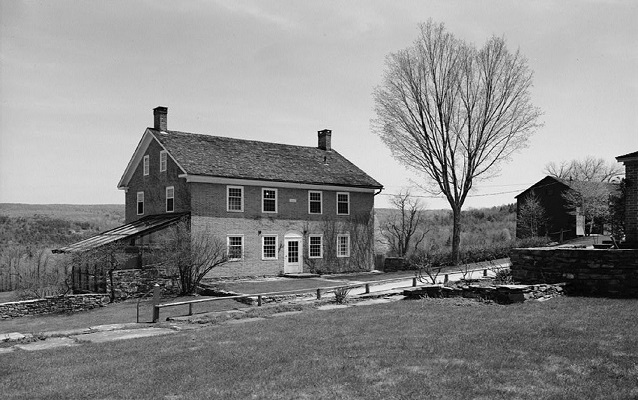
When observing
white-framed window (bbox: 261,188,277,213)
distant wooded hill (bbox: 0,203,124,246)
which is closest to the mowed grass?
white-framed window (bbox: 261,188,277,213)

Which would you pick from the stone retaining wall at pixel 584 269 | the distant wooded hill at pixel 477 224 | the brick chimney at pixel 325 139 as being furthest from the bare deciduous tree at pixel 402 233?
the stone retaining wall at pixel 584 269

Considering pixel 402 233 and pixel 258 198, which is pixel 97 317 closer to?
pixel 258 198

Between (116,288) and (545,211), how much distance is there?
121 ft

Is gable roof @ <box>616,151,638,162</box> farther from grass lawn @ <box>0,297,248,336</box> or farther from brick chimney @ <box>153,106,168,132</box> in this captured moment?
brick chimney @ <box>153,106,168,132</box>

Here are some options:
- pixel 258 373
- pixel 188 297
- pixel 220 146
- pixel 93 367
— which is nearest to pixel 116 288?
pixel 188 297

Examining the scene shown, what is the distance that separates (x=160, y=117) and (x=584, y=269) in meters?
23.8

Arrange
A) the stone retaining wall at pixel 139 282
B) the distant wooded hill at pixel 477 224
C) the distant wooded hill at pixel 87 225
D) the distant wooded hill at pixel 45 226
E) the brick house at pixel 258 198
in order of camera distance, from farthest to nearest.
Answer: the distant wooded hill at pixel 477 224
the distant wooded hill at pixel 87 225
the distant wooded hill at pixel 45 226
the brick house at pixel 258 198
the stone retaining wall at pixel 139 282

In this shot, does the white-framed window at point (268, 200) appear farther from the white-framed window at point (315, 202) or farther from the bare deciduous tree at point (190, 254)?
the bare deciduous tree at point (190, 254)

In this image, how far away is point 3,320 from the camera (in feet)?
76.1

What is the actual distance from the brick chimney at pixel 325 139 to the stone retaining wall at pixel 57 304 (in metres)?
17.8

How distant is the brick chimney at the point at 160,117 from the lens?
31594 millimetres

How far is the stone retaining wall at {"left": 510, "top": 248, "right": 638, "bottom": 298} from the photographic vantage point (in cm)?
1448

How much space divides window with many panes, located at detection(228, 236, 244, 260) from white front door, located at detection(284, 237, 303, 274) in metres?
2.82

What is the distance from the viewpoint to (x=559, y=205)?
47.8 metres
